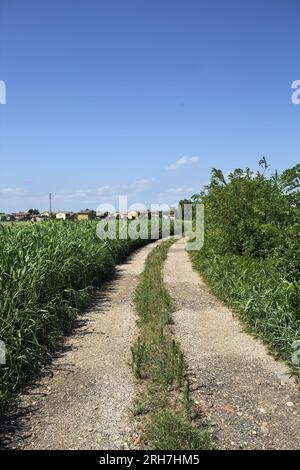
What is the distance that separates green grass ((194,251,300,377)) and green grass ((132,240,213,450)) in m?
1.41

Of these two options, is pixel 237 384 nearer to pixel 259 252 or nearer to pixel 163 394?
pixel 163 394

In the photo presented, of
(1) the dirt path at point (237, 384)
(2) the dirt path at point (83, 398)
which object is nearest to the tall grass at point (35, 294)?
(2) the dirt path at point (83, 398)

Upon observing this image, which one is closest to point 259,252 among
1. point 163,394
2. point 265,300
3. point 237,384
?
point 265,300

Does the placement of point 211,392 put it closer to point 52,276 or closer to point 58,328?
point 58,328

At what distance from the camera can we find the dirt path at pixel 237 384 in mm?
3650

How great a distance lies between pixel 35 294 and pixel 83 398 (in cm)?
230

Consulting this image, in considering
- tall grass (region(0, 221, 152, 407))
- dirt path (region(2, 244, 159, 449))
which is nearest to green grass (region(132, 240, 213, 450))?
dirt path (region(2, 244, 159, 449))

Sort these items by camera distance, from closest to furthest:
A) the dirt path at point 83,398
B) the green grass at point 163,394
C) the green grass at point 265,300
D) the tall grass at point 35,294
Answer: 1. the green grass at point 163,394
2. the dirt path at point 83,398
3. the tall grass at point 35,294
4. the green grass at point 265,300

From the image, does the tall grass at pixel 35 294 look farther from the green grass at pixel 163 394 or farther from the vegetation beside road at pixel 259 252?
the vegetation beside road at pixel 259 252

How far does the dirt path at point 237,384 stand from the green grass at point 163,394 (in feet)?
0.64

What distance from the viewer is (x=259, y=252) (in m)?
10.3

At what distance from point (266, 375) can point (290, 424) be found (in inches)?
43.8

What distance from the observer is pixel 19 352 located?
5055mm

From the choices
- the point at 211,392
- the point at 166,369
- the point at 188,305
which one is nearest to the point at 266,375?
the point at 211,392
